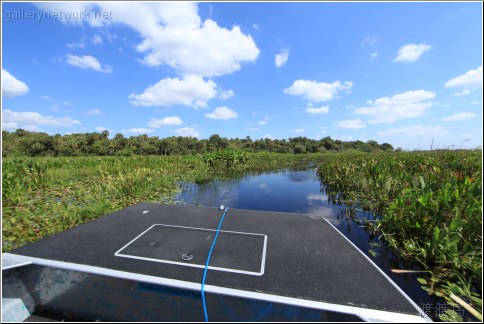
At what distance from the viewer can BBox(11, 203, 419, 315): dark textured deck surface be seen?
5.41ft

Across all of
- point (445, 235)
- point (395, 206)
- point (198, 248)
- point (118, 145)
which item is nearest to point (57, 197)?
point (198, 248)

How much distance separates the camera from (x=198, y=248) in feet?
7.44

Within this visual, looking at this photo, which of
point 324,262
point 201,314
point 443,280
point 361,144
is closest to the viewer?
point 201,314

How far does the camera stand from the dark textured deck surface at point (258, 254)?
1649mm

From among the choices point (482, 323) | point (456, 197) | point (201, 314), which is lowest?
point (482, 323)

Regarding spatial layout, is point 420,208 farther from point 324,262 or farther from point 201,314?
point 201,314

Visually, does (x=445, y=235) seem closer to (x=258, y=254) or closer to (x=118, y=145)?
(x=258, y=254)

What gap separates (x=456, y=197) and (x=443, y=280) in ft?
3.78

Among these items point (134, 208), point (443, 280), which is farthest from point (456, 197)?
point (134, 208)

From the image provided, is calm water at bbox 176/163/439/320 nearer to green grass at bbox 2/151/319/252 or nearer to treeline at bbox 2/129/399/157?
green grass at bbox 2/151/319/252

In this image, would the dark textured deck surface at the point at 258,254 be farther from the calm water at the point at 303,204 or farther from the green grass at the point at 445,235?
the green grass at the point at 445,235

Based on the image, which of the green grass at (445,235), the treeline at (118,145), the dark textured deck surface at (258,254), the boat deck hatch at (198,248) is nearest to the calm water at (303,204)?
the green grass at (445,235)

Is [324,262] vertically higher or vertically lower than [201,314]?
higher

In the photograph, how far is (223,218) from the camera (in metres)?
3.16
